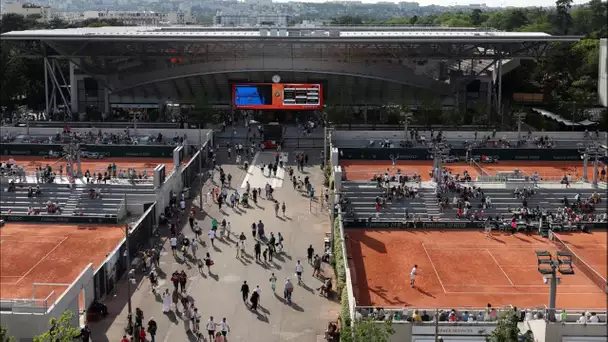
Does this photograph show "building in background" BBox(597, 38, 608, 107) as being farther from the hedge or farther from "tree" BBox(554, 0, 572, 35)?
"tree" BBox(554, 0, 572, 35)

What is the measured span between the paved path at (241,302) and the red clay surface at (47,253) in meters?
2.94

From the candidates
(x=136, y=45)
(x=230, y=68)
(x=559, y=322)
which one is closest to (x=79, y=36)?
(x=136, y=45)

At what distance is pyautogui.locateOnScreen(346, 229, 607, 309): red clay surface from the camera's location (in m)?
30.7

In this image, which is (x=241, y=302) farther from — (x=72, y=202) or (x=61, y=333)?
(x=72, y=202)

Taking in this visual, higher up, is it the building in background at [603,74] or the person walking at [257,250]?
the building in background at [603,74]

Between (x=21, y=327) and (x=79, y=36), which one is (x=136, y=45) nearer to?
(x=79, y=36)

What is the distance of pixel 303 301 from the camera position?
30750 mm

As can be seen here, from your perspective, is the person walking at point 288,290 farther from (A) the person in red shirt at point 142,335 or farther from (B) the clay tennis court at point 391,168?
(B) the clay tennis court at point 391,168

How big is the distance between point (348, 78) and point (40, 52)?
102 ft

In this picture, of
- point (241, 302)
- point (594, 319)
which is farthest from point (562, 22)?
point (594, 319)

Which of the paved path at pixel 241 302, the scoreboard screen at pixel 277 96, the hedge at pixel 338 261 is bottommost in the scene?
the paved path at pixel 241 302

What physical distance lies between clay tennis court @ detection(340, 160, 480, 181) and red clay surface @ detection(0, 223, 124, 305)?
63.5 feet

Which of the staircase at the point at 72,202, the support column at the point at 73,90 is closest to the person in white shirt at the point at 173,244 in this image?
the staircase at the point at 72,202

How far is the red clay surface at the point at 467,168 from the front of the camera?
52897mm
